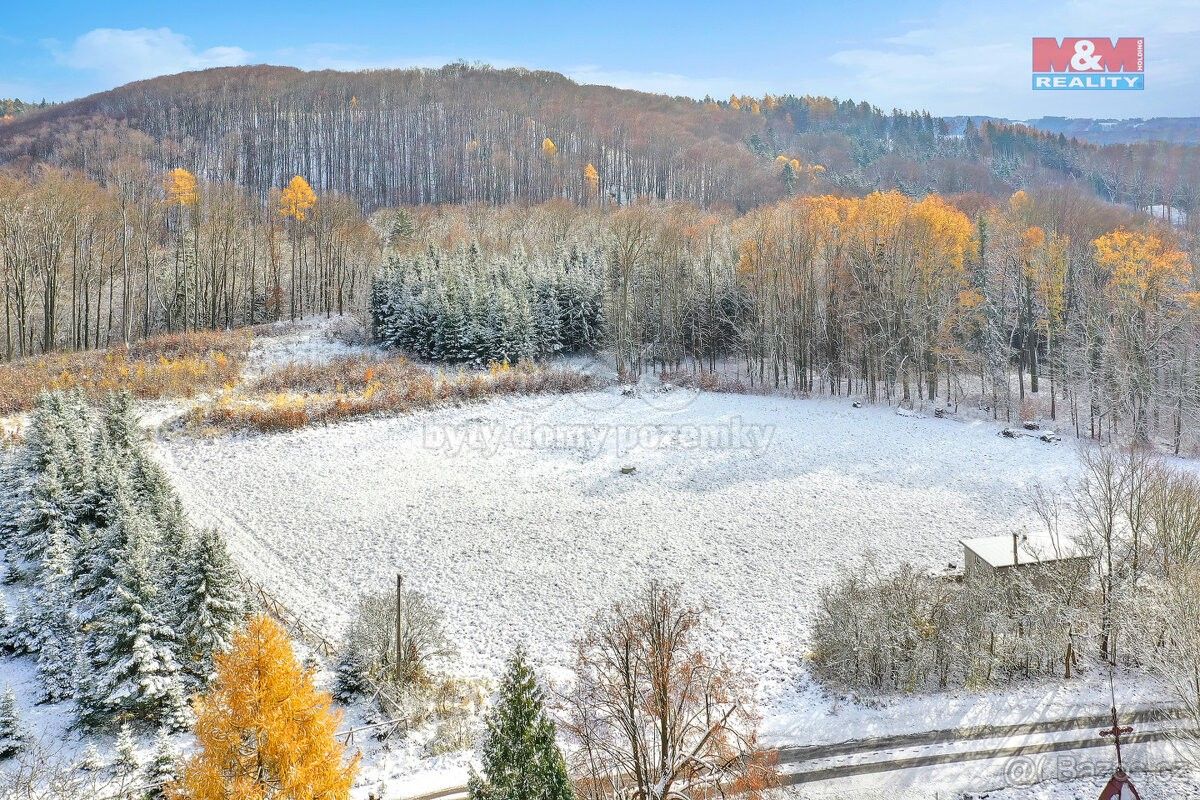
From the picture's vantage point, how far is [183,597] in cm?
1420

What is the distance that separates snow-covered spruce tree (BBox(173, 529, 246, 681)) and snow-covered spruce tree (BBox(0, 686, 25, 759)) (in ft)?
8.56

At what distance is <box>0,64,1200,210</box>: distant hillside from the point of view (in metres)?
95.7

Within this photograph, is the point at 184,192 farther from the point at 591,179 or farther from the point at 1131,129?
the point at 1131,129

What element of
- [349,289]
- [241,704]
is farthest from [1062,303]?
[349,289]

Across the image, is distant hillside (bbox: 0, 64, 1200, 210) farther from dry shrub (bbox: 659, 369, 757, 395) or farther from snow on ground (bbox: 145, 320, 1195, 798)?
snow on ground (bbox: 145, 320, 1195, 798)

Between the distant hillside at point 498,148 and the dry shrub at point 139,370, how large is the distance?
55.1 m

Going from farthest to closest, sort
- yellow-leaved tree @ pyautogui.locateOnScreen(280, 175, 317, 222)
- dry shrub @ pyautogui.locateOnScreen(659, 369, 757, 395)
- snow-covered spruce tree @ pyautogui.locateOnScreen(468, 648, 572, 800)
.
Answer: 1. yellow-leaved tree @ pyautogui.locateOnScreen(280, 175, 317, 222)
2. dry shrub @ pyautogui.locateOnScreen(659, 369, 757, 395)
3. snow-covered spruce tree @ pyautogui.locateOnScreen(468, 648, 572, 800)

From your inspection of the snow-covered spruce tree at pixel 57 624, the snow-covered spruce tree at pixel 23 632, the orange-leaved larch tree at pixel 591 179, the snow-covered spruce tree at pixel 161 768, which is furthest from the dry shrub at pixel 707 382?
the orange-leaved larch tree at pixel 591 179

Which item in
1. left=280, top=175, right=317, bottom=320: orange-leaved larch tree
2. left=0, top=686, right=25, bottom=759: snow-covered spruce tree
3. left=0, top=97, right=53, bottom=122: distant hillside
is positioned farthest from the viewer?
left=0, top=97, right=53, bottom=122: distant hillside

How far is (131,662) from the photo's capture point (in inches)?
515

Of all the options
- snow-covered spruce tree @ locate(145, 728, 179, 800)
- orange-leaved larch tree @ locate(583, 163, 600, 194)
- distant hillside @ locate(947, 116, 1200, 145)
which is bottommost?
snow-covered spruce tree @ locate(145, 728, 179, 800)

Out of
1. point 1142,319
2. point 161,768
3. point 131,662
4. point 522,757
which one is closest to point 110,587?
point 131,662

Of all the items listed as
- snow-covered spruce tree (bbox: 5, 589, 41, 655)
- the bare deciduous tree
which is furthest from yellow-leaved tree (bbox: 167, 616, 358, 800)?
snow-covered spruce tree (bbox: 5, 589, 41, 655)

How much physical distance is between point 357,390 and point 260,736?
Answer: 1102 inches
